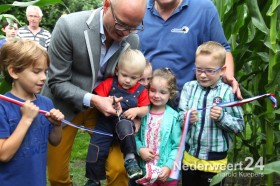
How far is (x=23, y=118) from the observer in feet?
7.98

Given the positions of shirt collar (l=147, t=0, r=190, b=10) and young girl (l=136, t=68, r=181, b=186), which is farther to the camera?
shirt collar (l=147, t=0, r=190, b=10)

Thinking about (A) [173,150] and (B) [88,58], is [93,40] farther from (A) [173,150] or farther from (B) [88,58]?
(A) [173,150]

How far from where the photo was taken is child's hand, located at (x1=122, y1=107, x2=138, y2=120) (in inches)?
117

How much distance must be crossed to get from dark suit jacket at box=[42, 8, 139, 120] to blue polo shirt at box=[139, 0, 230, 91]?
1.05 feet

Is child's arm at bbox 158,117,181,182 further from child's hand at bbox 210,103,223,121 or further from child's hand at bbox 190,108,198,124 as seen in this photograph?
child's hand at bbox 210,103,223,121

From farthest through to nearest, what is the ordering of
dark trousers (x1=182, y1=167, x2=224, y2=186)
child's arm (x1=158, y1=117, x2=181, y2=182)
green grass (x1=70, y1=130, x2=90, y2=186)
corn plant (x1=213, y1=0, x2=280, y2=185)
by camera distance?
green grass (x1=70, y1=130, x2=90, y2=186)
corn plant (x1=213, y1=0, x2=280, y2=185)
dark trousers (x1=182, y1=167, x2=224, y2=186)
child's arm (x1=158, y1=117, x2=181, y2=182)

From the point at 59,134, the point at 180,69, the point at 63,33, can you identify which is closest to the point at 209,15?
the point at 180,69

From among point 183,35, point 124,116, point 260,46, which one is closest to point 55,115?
point 124,116

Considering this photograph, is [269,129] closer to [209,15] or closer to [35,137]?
[209,15]

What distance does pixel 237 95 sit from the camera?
10.4ft

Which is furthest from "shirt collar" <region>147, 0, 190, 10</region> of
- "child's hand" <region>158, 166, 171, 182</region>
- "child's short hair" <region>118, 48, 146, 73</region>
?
"child's hand" <region>158, 166, 171, 182</region>

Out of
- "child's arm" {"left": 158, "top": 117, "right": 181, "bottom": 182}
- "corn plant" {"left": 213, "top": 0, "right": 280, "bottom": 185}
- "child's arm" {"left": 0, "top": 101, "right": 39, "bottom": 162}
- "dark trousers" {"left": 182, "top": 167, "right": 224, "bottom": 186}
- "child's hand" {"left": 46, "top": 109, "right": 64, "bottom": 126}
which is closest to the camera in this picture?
"child's arm" {"left": 0, "top": 101, "right": 39, "bottom": 162}

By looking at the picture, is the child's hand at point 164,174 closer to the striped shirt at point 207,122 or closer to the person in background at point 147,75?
the striped shirt at point 207,122

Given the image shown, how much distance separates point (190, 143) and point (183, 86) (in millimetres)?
394
